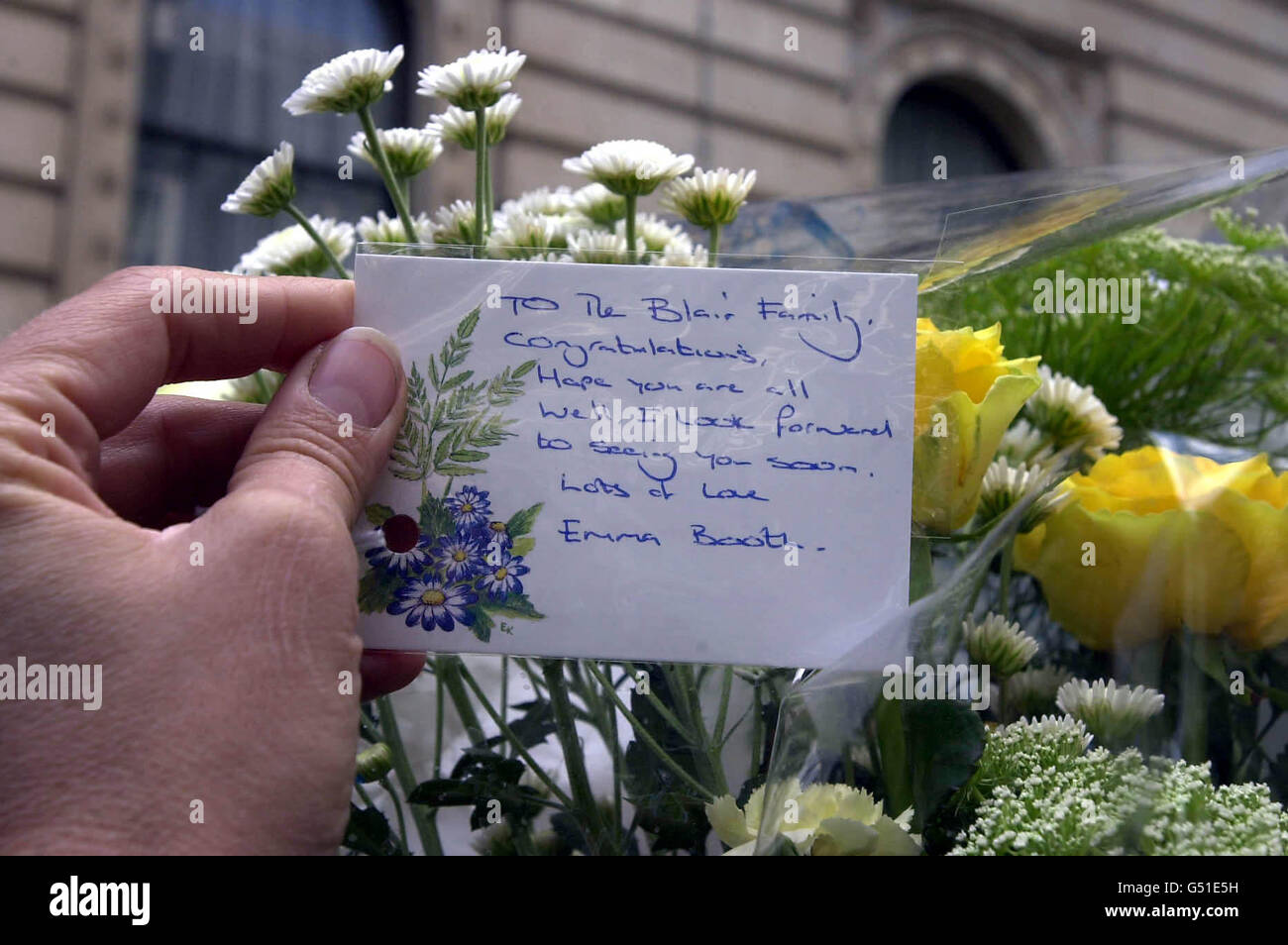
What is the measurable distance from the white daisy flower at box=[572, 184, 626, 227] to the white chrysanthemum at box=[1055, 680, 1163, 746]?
1.34ft

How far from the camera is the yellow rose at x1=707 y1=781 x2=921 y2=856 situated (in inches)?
17.1

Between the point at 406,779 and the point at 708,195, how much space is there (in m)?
0.39

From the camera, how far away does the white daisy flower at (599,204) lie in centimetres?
69

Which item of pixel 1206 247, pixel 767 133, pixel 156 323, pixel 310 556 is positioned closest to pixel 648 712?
pixel 310 556

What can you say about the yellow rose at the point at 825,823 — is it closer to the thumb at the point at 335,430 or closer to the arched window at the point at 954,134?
the thumb at the point at 335,430

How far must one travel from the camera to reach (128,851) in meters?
0.44

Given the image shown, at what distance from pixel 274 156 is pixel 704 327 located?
27 centimetres

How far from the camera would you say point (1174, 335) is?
0.74m

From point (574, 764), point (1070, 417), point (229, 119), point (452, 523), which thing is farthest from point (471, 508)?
point (229, 119)

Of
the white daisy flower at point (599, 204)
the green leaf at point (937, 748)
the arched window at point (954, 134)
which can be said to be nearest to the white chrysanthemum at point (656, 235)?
the white daisy flower at point (599, 204)

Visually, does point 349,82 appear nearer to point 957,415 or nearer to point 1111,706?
point 957,415

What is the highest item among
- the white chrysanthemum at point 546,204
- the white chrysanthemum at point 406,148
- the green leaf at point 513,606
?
the white chrysanthemum at point 406,148

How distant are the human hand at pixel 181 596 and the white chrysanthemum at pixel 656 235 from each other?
0.20 meters

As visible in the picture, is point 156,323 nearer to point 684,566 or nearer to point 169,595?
point 169,595
